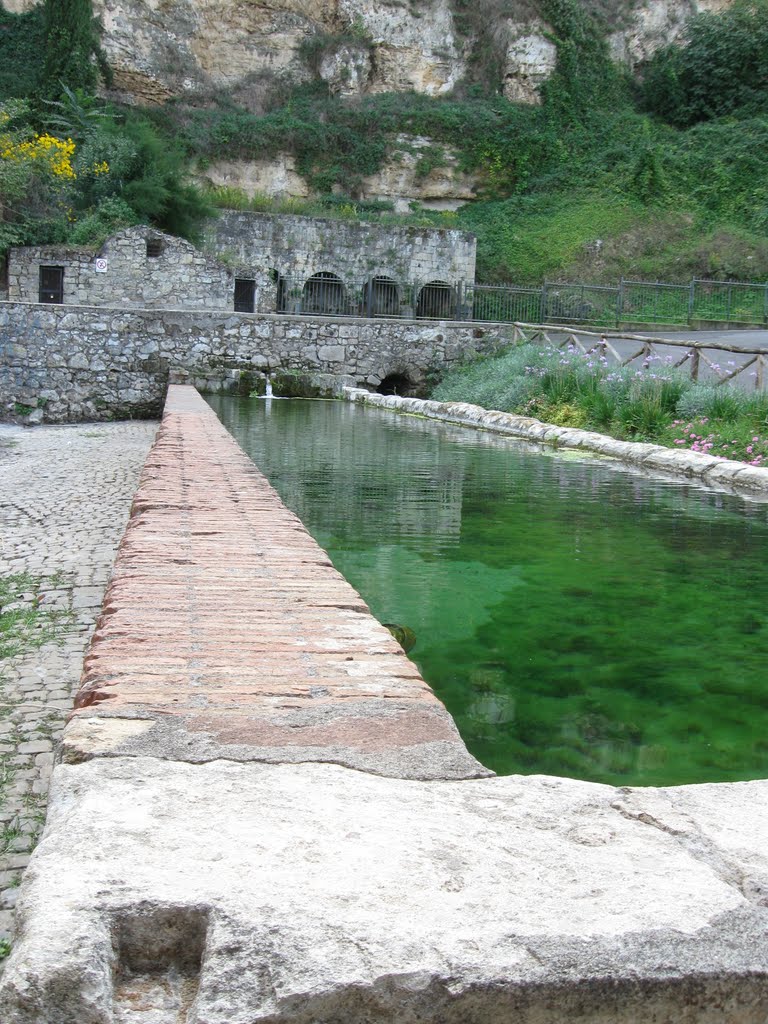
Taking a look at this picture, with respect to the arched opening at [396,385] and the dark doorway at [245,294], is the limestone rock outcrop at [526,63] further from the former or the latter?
the arched opening at [396,385]

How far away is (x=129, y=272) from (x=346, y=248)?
25.8 ft

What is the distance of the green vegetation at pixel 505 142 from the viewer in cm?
2809

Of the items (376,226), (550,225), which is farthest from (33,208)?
(550,225)

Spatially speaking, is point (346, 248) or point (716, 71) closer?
point (346, 248)

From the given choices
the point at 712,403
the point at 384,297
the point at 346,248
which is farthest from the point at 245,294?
the point at 712,403

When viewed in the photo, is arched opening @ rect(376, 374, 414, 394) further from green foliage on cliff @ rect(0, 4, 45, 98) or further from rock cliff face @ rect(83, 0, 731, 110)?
rock cliff face @ rect(83, 0, 731, 110)

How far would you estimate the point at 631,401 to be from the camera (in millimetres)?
13031

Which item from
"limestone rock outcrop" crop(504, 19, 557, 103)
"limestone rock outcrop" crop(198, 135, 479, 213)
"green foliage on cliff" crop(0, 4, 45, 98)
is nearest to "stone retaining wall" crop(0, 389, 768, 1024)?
"limestone rock outcrop" crop(198, 135, 479, 213)

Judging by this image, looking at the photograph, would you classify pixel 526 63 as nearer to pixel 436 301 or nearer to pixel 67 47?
pixel 436 301

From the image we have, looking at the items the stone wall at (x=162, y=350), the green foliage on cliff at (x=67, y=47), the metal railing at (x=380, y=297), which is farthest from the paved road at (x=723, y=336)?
the green foliage on cliff at (x=67, y=47)

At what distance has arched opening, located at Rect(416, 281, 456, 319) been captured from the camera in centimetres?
3083

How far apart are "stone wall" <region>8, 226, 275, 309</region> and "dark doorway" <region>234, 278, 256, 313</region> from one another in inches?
106

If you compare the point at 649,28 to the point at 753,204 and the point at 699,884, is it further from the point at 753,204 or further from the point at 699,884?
the point at 699,884

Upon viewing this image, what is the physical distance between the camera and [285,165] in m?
36.5
